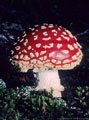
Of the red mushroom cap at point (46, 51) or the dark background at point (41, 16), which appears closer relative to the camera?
the red mushroom cap at point (46, 51)

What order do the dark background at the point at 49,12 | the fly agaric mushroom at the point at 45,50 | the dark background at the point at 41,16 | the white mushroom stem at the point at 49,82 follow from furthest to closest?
the dark background at the point at 49,12 → the dark background at the point at 41,16 → the white mushroom stem at the point at 49,82 → the fly agaric mushroom at the point at 45,50

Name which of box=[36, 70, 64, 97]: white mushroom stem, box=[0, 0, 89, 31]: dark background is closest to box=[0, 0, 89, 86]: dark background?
box=[0, 0, 89, 31]: dark background

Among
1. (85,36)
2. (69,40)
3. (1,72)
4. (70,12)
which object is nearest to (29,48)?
(69,40)

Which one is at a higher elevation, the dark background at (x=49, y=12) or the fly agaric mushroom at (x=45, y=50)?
the dark background at (x=49, y=12)

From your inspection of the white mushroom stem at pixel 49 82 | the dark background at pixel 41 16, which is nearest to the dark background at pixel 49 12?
the dark background at pixel 41 16

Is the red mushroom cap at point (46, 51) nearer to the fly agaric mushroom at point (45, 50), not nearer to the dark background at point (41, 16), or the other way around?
the fly agaric mushroom at point (45, 50)

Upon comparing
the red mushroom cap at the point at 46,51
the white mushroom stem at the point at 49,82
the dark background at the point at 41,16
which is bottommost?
the white mushroom stem at the point at 49,82

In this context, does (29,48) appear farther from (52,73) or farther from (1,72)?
(1,72)
